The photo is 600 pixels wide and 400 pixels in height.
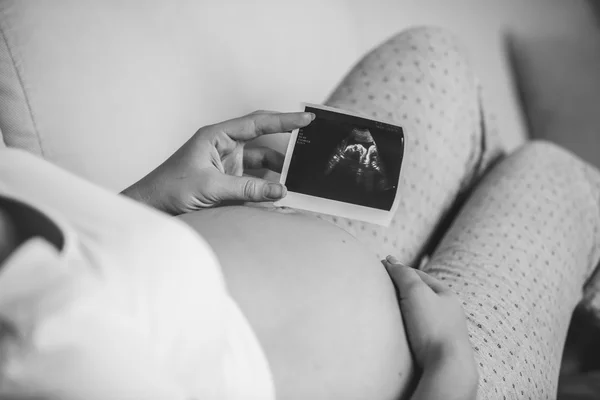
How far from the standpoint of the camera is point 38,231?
1.49 feet

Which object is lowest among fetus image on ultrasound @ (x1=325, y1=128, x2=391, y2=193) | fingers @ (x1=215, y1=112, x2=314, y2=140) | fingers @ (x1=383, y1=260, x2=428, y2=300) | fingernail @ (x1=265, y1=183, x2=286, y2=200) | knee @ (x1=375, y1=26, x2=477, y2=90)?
fingers @ (x1=383, y1=260, x2=428, y2=300)

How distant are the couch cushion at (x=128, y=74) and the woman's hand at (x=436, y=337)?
0.63m

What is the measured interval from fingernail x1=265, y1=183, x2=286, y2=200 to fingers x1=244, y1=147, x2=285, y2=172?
0.16 meters

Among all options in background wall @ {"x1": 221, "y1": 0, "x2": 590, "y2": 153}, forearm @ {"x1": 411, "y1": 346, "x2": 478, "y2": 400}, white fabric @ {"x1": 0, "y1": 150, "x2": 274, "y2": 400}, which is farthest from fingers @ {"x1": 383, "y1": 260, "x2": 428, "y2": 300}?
background wall @ {"x1": 221, "y1": 0, "x2": 590, "y2": 153}

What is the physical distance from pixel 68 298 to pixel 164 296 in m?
0.08

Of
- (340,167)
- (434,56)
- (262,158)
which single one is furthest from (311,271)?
(434,56)

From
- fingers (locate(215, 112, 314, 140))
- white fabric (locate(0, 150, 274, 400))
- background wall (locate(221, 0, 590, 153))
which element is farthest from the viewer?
background wall (locate(221, 0, 590, 153))

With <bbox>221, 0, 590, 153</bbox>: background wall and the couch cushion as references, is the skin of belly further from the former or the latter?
<bbox>221, 0, 590, 153</bbox>: background wall

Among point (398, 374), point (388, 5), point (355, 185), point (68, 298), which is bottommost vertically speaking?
point (398, 374)

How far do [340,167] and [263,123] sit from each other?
167mm

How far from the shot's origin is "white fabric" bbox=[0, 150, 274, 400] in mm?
369

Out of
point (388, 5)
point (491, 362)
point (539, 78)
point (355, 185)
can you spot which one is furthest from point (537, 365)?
point (388, 5)

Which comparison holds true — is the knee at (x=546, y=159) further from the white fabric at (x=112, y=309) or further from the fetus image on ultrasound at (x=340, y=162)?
the white fabric at (x=112, y=309)

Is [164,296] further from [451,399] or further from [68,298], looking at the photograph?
[451,399]
